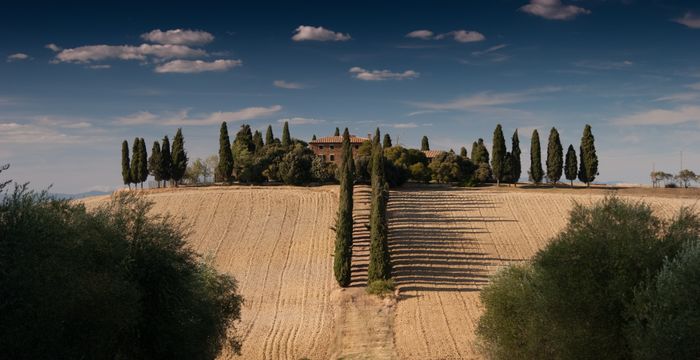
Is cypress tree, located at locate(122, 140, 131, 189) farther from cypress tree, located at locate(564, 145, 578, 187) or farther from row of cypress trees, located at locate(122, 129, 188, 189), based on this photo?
cypress tree, located at locate(564, 145, 578, 187)

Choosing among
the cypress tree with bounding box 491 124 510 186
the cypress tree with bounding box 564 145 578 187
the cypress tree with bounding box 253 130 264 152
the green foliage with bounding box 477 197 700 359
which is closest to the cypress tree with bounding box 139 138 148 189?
the cypress tree with bounding box 253 130 264 152

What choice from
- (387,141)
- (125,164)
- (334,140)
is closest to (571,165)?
(387,141)

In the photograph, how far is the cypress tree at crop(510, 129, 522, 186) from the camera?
91.3 m

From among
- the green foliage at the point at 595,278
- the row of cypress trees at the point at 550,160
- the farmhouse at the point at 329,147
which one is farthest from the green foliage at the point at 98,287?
the farmhouse at the point at 329,147

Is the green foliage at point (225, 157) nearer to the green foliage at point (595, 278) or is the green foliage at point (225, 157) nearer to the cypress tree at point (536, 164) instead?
the cypress tree at point (536, 164)

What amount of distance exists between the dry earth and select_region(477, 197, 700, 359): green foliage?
20.6 ft

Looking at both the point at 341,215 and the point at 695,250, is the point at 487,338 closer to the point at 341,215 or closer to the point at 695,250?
the point at 695,250

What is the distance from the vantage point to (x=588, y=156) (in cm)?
8650

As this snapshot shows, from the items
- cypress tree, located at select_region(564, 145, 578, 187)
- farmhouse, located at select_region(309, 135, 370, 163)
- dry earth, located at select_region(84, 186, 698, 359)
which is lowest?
dry earth, located at select_region(84, 186, 698, 359)

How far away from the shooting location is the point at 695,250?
17.9 metres

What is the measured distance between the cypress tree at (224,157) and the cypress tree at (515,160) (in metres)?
43.4

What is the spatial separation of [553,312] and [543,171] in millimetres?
72737

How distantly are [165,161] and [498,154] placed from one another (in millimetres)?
49998

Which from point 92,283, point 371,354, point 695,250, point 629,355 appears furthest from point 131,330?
point 695,250
